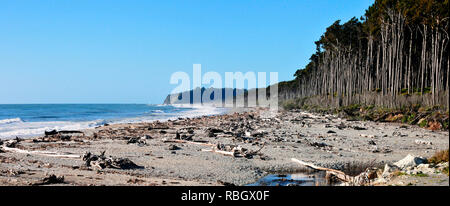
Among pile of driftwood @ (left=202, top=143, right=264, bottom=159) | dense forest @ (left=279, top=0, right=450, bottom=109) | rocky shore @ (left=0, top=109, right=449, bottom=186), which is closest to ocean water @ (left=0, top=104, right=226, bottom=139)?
rocky shore @ (left=0, top=109, right=449, bottom=186)

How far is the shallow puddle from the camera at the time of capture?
6740 mm

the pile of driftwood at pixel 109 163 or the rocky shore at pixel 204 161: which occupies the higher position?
the pile of driftwood at pixel 109 163

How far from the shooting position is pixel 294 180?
23.2 feet

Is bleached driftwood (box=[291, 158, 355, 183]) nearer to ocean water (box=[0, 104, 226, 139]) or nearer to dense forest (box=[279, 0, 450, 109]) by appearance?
dense forest (box=[279, 0, 450, 109])

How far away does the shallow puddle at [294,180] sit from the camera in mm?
6740

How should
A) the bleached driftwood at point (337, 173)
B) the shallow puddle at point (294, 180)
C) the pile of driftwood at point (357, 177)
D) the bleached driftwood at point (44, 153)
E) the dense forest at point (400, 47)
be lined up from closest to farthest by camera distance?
the pile of driftwood at point (357, 177), the bleached driftwood at point (337, 173), the shallow puddle at point (294, 180), the bleached driftwood at point (44, 153), the dense forest at point (400, 47)

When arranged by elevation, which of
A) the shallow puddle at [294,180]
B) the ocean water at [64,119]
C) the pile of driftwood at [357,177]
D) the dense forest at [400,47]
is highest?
the dense forest at [400,47]

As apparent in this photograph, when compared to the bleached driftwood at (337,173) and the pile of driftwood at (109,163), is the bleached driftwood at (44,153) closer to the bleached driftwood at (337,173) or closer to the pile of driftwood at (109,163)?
the pile of driftwood at (109,163)

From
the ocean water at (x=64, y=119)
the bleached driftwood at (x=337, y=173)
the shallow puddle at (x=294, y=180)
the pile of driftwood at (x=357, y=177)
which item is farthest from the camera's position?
the ocean water at (x=64, y=119)

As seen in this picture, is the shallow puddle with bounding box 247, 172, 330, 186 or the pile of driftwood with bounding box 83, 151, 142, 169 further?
the pile of driftwood with bounding box 83, 151, 142, 169

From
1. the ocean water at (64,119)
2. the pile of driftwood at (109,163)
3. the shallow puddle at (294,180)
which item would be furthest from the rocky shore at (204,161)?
the ocean water at (64,119)

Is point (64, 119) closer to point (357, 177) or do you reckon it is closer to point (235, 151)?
point (235, 151)
